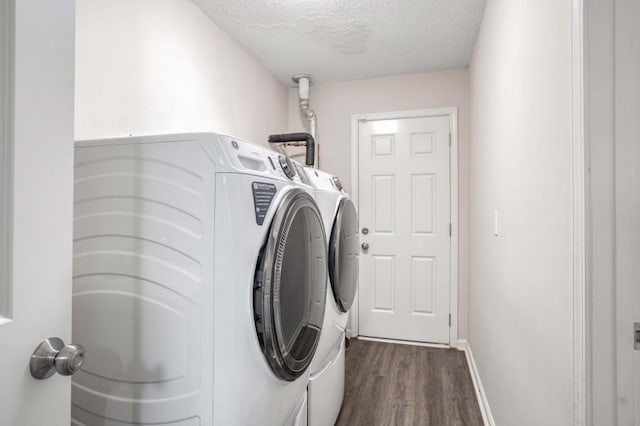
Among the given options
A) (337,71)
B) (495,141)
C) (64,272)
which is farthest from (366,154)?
(64,272)

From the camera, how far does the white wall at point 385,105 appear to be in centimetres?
294

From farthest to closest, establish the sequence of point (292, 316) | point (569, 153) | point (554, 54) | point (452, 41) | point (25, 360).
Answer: point (452, 41) < point (292, 316) < point (554, 54) < point (569, 153) < point (25, 360)

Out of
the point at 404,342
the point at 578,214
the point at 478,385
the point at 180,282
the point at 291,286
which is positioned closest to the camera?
the point at 578,214

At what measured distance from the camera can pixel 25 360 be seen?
1.85ft

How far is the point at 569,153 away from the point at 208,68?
2031 mm

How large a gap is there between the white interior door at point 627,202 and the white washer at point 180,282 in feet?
2.51

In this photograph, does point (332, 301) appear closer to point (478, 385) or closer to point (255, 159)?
point (255, 159)

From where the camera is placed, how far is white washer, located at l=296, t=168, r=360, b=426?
1.49 metres

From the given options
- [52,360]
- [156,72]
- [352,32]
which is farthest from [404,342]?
[52,360]

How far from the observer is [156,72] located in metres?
1.76

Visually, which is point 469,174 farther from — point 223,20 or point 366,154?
point 223,20

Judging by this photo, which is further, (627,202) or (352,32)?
(352,32)

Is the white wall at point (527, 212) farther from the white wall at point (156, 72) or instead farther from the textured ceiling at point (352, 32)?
the white wall at point (156, 72)

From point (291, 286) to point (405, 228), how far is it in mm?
2115
